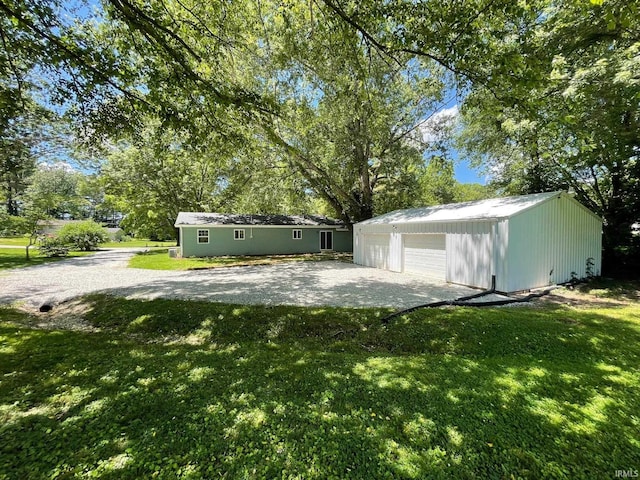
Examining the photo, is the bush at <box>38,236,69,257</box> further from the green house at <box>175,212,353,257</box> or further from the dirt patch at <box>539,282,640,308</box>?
the dirt patch at <box>539,282,640,308</box>

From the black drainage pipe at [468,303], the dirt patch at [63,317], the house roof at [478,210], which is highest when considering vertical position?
the house roof at [478,210]

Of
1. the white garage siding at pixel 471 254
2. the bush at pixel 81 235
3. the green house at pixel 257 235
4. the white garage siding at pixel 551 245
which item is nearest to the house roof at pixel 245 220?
the green house at pixel 257 235

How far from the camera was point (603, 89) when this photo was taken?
7.64 meters

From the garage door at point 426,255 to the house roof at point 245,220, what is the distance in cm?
1031

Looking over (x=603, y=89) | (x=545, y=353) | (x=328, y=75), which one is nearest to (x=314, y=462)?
(x=545, y=353)

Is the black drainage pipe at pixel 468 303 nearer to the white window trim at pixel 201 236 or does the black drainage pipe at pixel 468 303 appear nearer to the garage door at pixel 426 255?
the garage door at pixel 426 255

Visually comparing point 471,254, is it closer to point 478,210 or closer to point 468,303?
point 478,210

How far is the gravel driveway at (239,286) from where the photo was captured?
7.65 metres

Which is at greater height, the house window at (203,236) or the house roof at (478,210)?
the house roof at (478,210)

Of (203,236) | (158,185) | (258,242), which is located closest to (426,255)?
(258,242)

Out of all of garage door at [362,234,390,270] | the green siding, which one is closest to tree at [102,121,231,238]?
the green siding

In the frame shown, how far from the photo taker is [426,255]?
37.5 feet

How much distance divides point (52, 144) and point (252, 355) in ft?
50.8

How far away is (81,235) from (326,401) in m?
26.1
